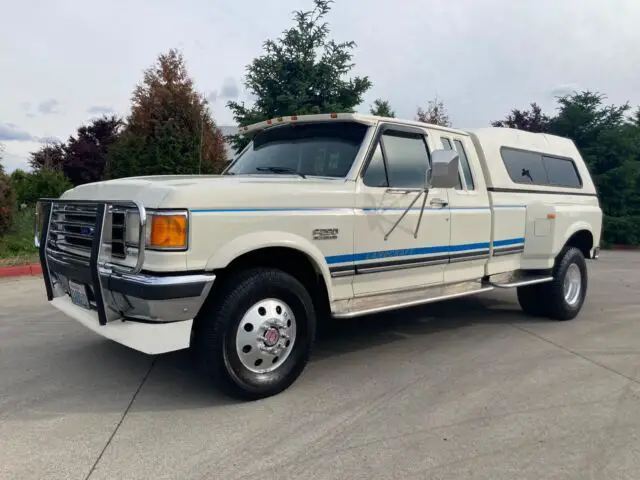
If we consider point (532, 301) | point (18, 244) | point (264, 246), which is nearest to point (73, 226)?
point (264, 246)

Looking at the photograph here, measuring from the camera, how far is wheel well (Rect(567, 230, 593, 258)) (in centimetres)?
672

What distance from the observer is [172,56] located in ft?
44.3

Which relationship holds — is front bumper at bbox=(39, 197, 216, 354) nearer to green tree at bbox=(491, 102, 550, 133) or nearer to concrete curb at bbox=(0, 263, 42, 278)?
concrete curb at bbox=(0, 263, 42, 278)

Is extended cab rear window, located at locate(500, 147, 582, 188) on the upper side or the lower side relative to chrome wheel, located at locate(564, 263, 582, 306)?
upper

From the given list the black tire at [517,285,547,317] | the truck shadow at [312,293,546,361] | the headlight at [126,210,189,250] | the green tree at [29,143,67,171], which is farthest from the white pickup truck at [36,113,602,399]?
the green tree at [29,143,67,171]

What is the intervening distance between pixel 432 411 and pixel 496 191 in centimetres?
289

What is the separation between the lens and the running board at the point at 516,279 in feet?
18.5

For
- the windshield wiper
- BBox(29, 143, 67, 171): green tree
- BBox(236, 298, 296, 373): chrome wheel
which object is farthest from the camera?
BBox(29, 143, 67, 171): green tree

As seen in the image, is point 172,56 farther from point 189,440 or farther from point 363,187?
point 189,440

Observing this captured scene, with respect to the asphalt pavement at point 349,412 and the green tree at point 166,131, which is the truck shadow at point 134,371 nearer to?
the asphalt pavement at point 349,412

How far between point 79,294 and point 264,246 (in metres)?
1.49

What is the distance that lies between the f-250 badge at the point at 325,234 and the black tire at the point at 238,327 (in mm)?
371

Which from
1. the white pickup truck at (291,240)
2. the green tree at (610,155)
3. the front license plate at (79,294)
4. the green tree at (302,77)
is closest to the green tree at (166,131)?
the green tree at (302,77)

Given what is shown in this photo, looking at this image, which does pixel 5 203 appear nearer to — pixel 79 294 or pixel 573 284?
pixel 79 294
